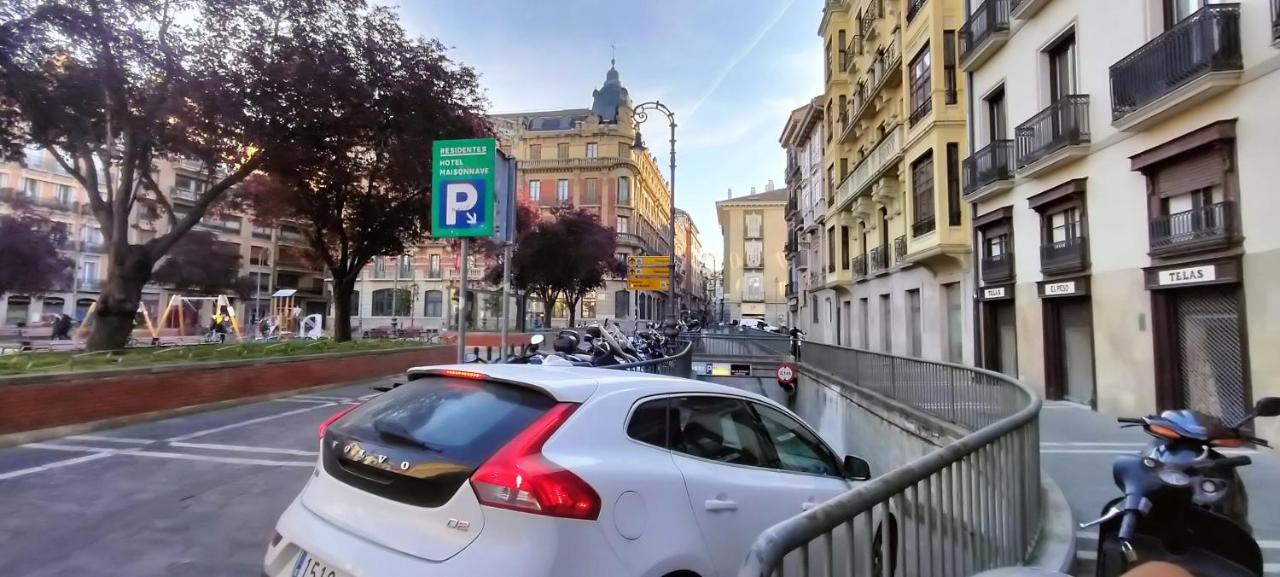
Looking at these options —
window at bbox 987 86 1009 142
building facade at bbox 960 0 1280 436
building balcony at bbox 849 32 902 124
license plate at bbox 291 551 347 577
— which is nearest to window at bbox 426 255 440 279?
building balcony at bbox 849 32 902 124

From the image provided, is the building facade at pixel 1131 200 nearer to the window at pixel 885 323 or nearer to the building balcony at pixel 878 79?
the building balcony at pixel 878 79

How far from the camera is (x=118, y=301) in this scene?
539 inches

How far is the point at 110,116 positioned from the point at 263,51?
3167mm

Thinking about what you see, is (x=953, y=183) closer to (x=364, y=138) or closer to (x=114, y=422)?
(x=364, y=138)

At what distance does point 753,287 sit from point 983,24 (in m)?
62.1

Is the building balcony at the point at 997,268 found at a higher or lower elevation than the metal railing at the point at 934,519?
higher

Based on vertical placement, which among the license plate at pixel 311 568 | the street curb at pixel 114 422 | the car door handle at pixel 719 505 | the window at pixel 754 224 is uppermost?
the window at pixel 754 224

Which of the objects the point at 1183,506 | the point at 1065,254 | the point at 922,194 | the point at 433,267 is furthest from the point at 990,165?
the point at 433,267

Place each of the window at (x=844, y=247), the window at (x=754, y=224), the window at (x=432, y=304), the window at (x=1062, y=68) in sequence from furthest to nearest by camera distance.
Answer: the window at (x=754, y=224) < the window at (x=432, y=304) < the window at (x=844, y=247) < the window at (x=1062, y=68)

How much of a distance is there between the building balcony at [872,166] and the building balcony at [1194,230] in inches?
474

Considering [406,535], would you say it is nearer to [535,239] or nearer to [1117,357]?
[1117,357]

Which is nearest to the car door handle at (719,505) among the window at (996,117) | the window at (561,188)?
the window at (996,117)

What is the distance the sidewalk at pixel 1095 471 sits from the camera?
4578 mm

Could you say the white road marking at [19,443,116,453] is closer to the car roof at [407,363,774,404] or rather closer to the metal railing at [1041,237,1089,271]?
the car roof at [407,363,774,404]
